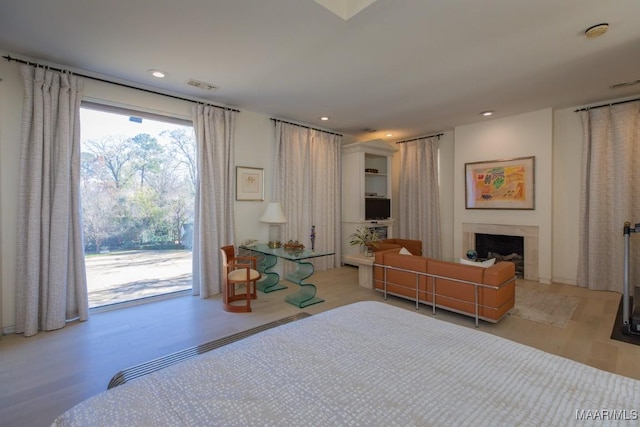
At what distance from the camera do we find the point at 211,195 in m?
4.00

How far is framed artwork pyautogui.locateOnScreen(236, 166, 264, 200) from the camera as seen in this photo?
14.6 ft

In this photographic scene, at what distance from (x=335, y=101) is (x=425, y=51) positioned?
1.58 meters

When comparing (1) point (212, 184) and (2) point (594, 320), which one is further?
(1) point (212, 184)

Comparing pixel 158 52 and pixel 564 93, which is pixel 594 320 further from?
pixel 158 52

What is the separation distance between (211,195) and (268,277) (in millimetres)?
1461

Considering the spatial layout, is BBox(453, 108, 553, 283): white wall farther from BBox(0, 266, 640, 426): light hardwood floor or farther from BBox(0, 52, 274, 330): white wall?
BBox(0, 52, 274, 330): white wall

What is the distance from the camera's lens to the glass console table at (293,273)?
366 centimetres

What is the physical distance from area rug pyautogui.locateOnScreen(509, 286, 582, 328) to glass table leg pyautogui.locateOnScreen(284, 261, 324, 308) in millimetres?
2318

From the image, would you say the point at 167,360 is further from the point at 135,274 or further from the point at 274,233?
the point at 274,233

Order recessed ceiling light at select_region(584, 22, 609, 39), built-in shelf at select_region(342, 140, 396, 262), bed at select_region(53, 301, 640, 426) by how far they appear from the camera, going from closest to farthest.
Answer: bed at select_region(53, 301, 640, 426) → recessed ceiling light at select_region(584, 22, 609, 39) → built-in shelf at select_region(342, 140, 396, 262)

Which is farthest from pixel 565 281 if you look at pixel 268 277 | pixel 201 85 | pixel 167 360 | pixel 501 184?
pixel 201 85

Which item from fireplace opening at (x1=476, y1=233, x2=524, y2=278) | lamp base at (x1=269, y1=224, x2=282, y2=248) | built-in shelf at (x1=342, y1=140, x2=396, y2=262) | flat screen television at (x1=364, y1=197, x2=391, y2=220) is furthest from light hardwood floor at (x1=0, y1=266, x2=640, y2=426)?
flat screen television at (x1=364, y1=197, x2=391, y2=220)

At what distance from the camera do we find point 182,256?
161 inches

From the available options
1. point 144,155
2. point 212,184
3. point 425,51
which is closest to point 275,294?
point 212,184
